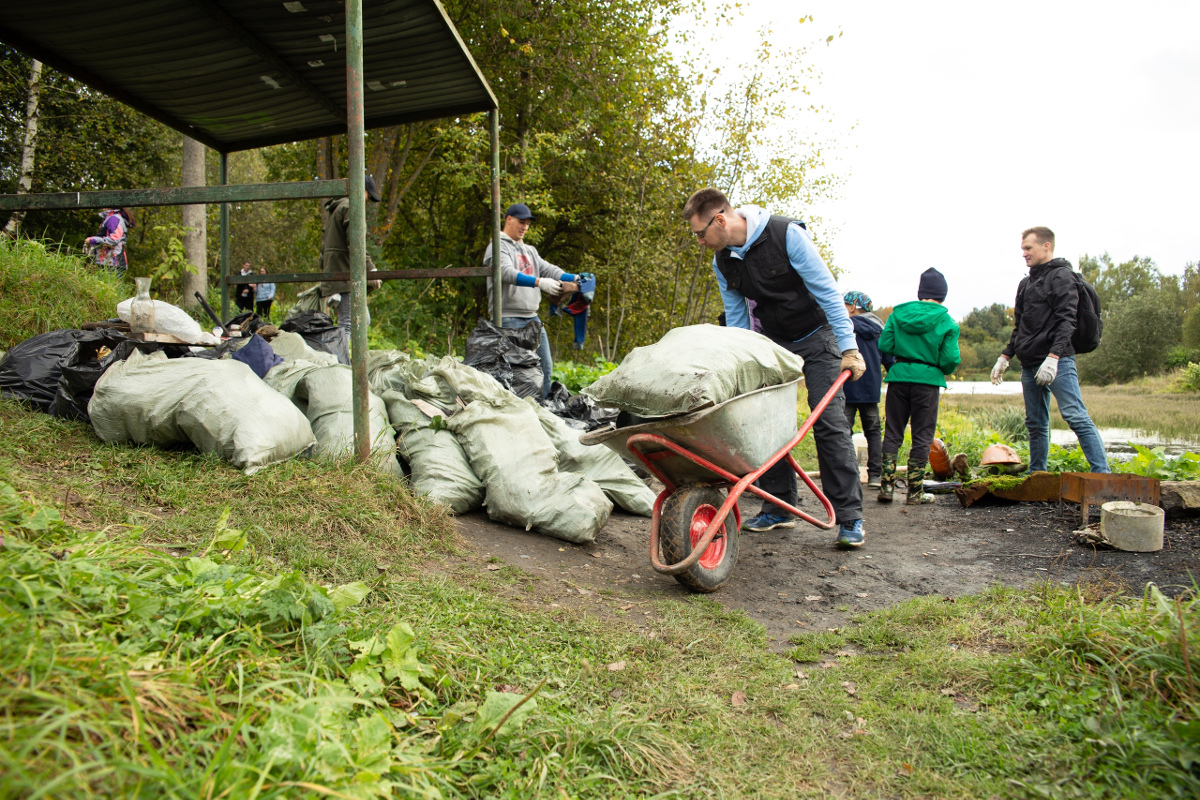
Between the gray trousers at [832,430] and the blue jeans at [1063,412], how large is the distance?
196 centimetres

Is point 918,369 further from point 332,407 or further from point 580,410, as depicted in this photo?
point 332,407

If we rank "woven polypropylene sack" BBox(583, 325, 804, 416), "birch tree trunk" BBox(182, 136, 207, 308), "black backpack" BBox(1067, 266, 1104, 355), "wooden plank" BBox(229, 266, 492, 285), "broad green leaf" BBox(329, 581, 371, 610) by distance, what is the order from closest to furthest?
1. "broad green leaf" BBox(329, 581, 371, 610)
2. "woven polypropylene sack" BBox(583, 325, 804, 416)
3. "black backpack" BBox(1067, 266, 1104, 355)
4. "wooden plank" BBox(229, 266, 492, 285)
5. "birch tree trunk" BBox(182, 136, 207, 308)

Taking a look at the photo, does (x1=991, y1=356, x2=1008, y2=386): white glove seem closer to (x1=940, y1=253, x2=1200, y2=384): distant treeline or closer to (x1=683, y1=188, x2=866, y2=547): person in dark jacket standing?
(x1=683, y1=188, x2=866, y2=547): person in dark jacket standing

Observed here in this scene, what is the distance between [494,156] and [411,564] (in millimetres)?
3749

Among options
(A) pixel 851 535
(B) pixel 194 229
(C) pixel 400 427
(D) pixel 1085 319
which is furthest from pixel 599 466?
(B) pixel 194 229

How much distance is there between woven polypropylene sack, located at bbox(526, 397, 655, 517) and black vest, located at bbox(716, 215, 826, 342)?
49.5 inches

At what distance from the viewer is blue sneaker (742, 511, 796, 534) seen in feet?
13.9

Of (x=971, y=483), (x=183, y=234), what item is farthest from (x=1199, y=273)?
(x=183, y=234)

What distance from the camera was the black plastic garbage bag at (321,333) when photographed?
192 inches

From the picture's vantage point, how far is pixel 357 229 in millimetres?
3336

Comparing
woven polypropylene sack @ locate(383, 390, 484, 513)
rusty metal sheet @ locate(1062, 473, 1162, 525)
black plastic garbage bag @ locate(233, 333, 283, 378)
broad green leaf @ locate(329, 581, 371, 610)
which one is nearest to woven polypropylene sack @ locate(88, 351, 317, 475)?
woven polypropylene sack @ locate(383, 390, 484, 513)

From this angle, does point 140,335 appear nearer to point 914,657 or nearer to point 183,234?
point 914,657

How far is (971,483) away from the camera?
4.91 m

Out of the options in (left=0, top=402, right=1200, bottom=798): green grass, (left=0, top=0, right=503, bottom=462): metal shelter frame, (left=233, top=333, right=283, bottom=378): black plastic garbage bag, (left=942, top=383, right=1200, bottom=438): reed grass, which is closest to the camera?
(left=0, top=402, right=1200, bottom=798): green grass
